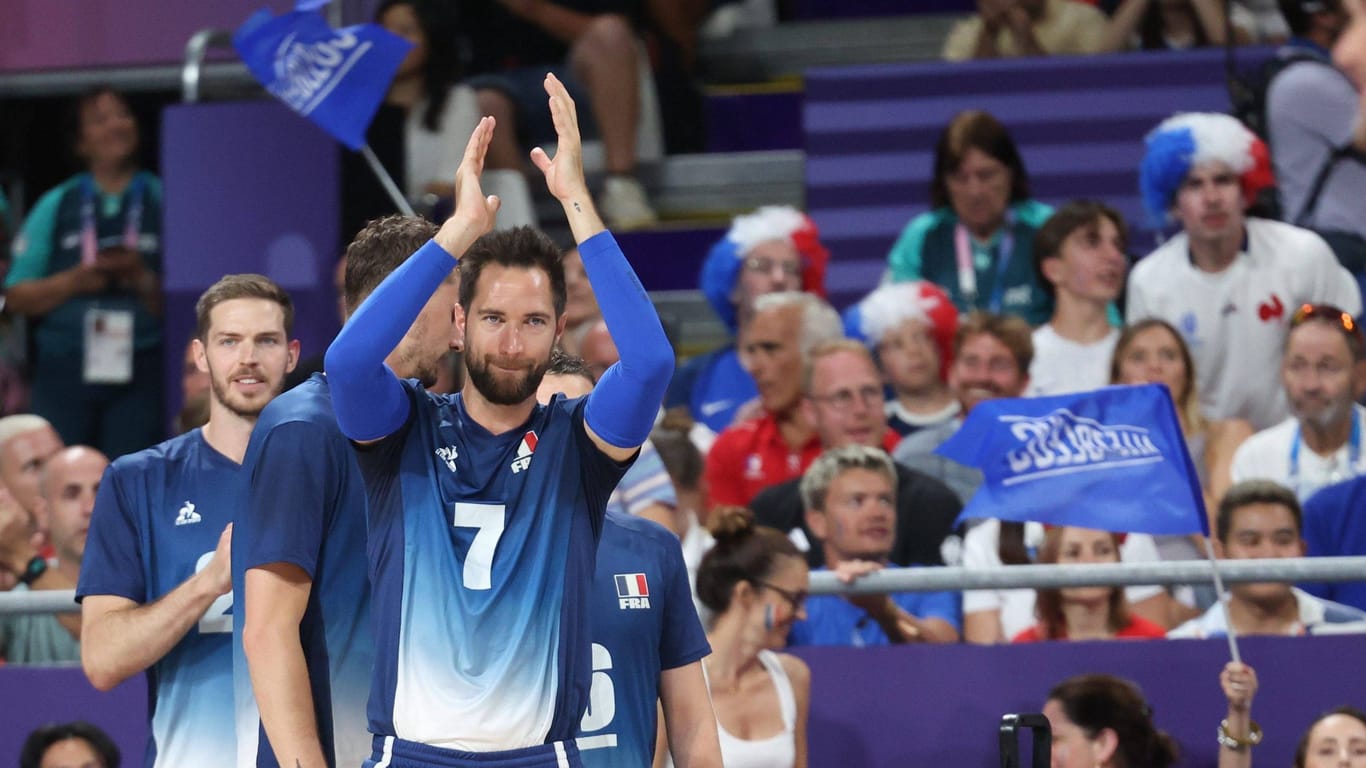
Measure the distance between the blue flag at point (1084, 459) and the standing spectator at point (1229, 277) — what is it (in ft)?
5.90

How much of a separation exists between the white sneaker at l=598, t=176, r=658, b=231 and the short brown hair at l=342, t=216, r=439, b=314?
19.4ft

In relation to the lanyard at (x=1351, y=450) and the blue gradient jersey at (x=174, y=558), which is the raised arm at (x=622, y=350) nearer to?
the blue gradient jersey at (x=174, y=558)

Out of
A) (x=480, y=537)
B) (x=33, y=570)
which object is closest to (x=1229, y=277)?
(x=33, y=570)

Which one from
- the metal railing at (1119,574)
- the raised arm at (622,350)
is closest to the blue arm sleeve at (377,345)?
the raised arm at (622,350)

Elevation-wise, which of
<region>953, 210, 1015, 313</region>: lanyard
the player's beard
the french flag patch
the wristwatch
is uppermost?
<region>953, 210, 1015, 313</region>: lanyard

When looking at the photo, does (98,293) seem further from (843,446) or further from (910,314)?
(843,446)

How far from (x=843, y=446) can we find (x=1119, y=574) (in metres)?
1.59

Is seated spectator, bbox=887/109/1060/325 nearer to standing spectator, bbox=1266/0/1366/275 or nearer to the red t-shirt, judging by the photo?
standing spectator, bbox=1266/0/1366/275

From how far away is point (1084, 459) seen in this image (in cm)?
655

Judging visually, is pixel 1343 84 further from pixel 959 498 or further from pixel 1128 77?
pixel 959 498

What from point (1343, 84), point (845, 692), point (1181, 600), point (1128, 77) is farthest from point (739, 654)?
point (1128, 77)

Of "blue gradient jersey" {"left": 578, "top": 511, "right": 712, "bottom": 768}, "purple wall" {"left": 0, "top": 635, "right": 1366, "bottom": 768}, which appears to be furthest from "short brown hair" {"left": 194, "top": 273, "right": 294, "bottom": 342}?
"purple wall" {"left": 0, "top": 635, "right": 1366, "bottom": 768}

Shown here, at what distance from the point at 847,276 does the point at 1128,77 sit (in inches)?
66.4

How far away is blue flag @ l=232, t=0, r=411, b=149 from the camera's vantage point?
352 inches
